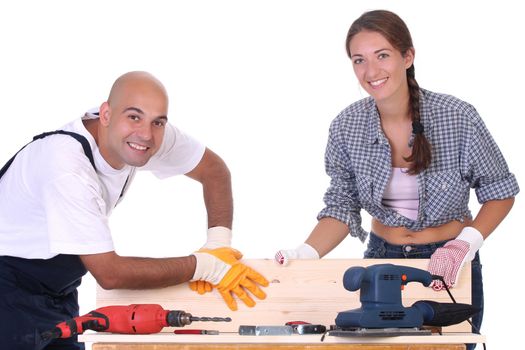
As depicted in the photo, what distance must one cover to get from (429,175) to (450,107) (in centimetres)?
25

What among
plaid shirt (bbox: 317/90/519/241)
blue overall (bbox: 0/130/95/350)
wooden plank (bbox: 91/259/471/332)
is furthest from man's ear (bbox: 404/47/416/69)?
blue overall (bbox: 0/130/95/350)

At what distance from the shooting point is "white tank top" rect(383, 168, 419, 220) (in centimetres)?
296

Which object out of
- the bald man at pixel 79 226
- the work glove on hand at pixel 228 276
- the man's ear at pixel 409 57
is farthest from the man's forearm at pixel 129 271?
the man's ear at pixel 409 57

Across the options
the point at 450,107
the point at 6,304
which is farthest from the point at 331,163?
the point at 6,304

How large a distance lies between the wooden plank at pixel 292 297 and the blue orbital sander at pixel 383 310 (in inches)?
13.0

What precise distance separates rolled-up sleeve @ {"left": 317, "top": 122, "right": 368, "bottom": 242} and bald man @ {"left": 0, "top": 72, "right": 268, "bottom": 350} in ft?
1.56

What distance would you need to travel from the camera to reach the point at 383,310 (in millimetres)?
2232

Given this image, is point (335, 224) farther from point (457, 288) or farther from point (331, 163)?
point (457, 288)

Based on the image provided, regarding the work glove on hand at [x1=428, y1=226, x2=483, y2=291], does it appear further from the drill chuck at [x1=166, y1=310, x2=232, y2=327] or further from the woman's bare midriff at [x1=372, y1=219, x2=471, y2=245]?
the drill chuck at [x1=166, y1=310, x2=232, y2=327]

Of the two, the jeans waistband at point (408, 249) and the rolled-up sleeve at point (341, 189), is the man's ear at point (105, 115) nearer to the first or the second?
the rolled-up sleeve at point (341, 189)

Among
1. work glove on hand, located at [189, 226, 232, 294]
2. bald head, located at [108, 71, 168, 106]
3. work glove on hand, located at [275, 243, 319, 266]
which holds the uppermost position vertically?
bald head, located at [108, 71, 168, 106]

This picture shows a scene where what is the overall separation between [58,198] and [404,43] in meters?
1.29

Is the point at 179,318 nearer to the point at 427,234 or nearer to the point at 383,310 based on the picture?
the point at 383,310

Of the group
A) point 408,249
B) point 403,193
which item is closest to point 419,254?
point 408,249
